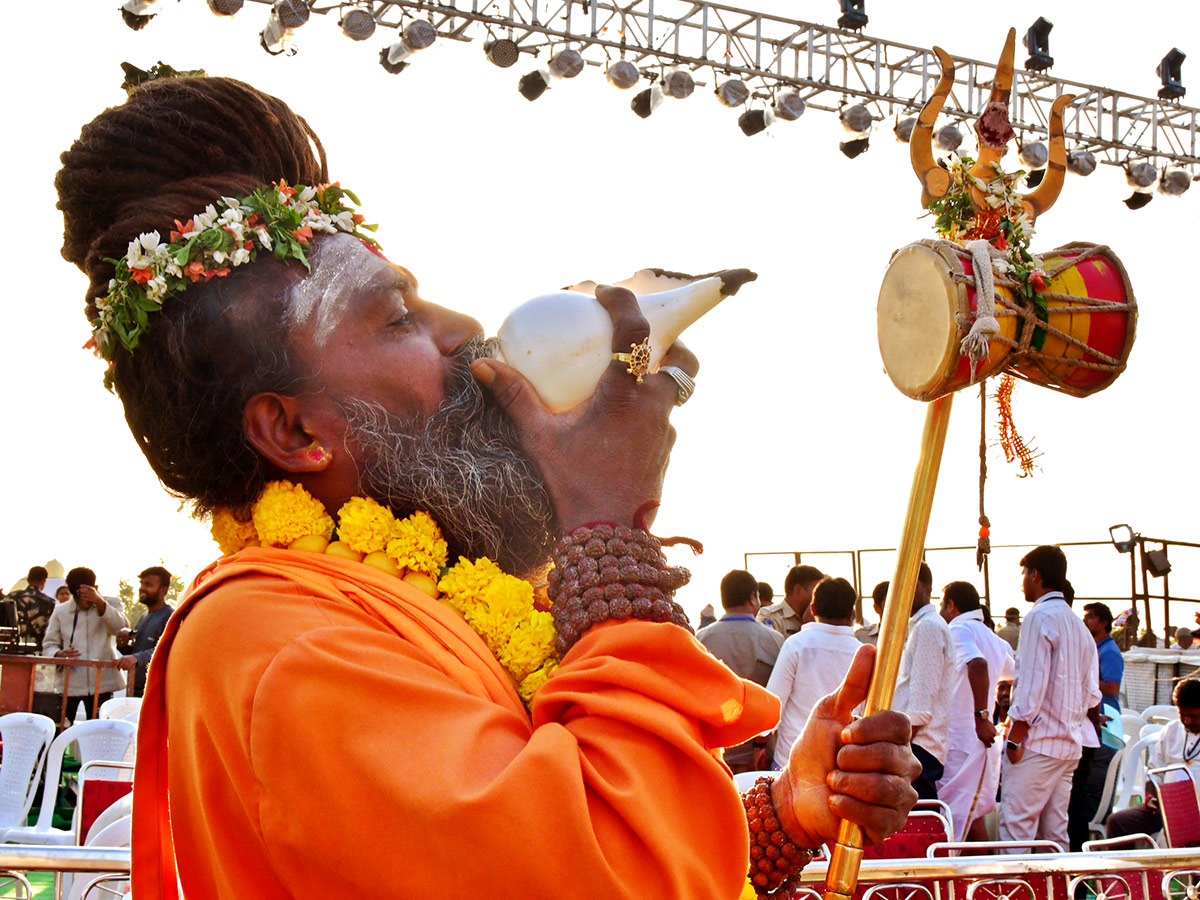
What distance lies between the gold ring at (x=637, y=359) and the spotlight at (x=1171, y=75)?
12.6 meters

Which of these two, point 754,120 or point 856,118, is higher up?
point 856,118

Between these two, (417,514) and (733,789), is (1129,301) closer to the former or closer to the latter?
(733,789)

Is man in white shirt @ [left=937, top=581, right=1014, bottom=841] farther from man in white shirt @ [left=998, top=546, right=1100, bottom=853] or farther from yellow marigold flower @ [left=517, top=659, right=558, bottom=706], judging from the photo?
yellow marigold flower @ [left=517, top=659, right=558, bottom=706]

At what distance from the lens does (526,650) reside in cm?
167

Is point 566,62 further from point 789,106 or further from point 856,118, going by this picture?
point 856,118

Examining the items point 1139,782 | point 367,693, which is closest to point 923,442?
point 367,693

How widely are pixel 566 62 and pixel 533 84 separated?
0.35 meters

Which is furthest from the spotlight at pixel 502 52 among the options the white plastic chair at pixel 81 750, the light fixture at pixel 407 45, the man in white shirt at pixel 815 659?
the white plastic chair at pixel 81 750

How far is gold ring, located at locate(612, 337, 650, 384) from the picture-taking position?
65.3 inches

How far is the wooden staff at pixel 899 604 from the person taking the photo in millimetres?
1710

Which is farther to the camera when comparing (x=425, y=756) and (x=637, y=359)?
(x=637, y=359)

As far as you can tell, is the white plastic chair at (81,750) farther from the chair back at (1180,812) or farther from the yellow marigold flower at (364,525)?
the chair back at (1180,812)

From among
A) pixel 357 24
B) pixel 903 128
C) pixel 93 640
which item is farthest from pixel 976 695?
pixel 93 640

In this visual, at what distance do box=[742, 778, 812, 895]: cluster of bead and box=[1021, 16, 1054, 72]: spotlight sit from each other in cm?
1107
